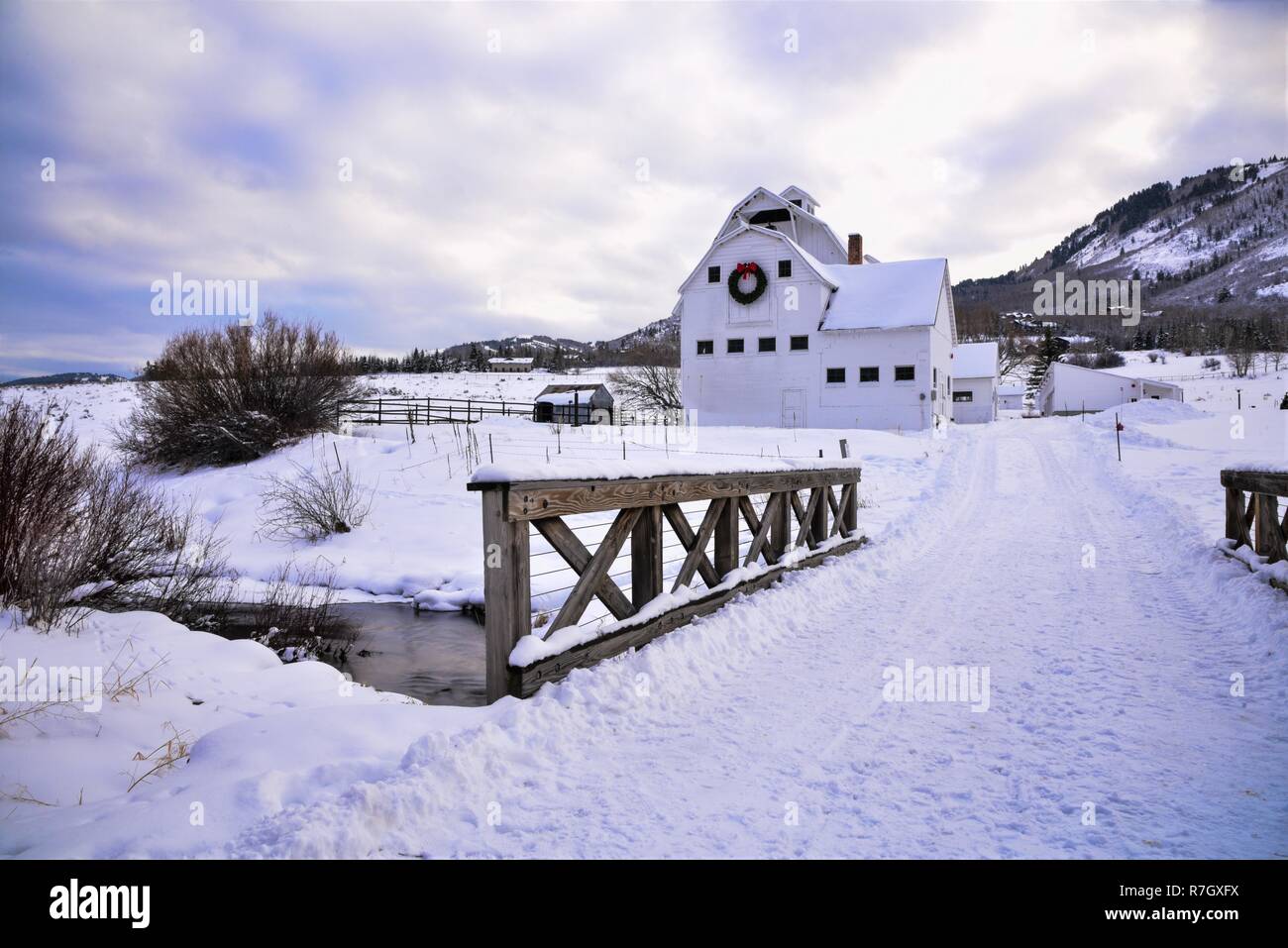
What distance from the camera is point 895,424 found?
3228 centimetres

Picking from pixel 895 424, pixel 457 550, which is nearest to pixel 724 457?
pixel 457 550

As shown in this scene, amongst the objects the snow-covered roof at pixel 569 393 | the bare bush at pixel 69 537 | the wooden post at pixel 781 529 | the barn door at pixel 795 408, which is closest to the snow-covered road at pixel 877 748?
the wooden post at pixel 781 529

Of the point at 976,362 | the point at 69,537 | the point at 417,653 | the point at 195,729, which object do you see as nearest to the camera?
the point at 195,729

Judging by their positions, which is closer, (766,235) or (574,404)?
(766,235)

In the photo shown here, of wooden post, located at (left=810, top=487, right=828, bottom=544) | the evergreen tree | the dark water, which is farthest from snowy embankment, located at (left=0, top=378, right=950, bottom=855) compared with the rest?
the evergreen tree

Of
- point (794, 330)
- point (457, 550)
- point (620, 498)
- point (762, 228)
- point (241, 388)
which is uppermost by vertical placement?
point (762, 228)

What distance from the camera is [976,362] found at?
52.9 m

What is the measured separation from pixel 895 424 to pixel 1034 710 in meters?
29.7

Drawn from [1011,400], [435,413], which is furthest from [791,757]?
[1011,400]

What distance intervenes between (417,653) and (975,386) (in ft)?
172

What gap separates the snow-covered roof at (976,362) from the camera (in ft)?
170

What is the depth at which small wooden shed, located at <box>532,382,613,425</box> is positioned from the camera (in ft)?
159

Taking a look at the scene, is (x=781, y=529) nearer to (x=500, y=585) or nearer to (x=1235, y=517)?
(x=500, y=585)
